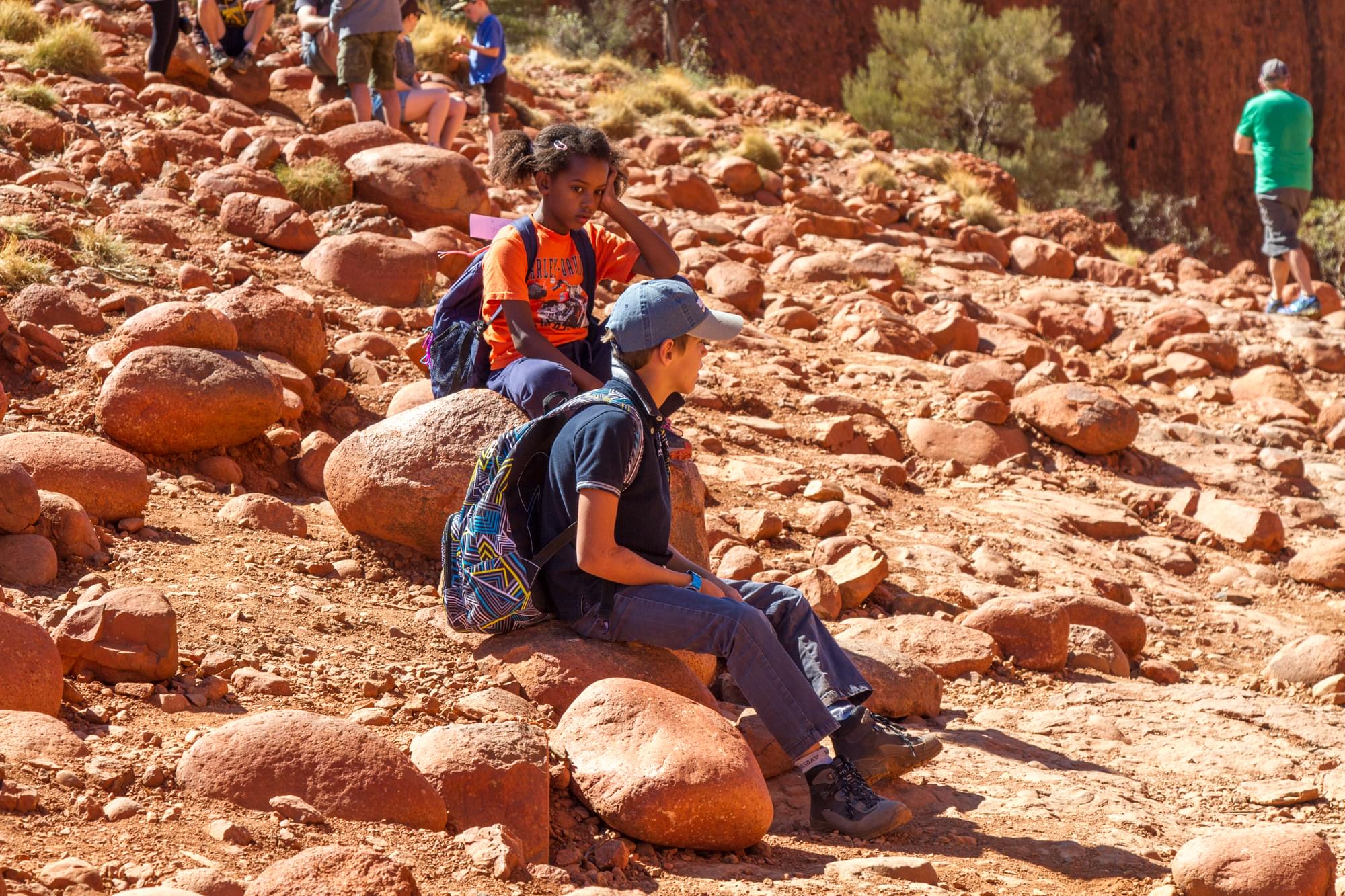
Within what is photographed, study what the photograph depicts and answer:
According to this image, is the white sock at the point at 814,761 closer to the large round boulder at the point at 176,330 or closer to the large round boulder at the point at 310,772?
the large round boulder at the point at 310,772

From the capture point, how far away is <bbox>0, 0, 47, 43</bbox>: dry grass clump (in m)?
10.4

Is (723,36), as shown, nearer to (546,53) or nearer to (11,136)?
(546,53)

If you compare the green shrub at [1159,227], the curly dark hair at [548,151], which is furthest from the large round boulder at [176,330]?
the green shrub at [1159,227]

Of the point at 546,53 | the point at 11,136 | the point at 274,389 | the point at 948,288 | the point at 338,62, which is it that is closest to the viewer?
the point at 274,389

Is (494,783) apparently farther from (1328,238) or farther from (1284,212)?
(1328,238)

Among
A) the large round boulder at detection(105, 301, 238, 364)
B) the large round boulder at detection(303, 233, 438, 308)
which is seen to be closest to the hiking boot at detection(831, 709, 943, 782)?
the large round boulder at detection(105, 301, 238, 364)

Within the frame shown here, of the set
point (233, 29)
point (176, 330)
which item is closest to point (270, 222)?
point (176, 330)

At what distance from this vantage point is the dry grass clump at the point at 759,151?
13.0 metres

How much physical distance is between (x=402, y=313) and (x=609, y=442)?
13.4 feet

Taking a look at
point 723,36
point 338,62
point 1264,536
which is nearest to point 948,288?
point 1264,536

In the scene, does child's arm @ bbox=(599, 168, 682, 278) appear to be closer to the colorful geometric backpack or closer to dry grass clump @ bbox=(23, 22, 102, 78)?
the colorful geometric backpack

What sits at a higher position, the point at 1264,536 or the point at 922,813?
the point at 922,813

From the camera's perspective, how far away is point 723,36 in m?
25.0

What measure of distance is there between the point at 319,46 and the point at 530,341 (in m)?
6.96
